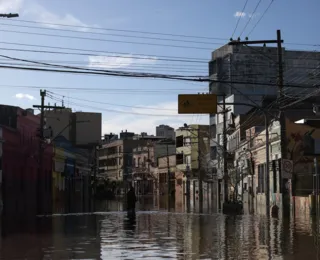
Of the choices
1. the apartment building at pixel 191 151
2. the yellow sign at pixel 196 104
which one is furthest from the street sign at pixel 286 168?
the apartment building at pixel 191 151

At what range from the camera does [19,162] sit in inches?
1965

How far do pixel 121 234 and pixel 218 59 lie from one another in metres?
61.6

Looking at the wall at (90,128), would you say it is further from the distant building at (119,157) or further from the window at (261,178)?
the window at (261,178)

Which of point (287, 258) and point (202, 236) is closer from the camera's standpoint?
point (287, 258)

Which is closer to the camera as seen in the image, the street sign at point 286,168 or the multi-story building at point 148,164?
the street sign at point 286,168

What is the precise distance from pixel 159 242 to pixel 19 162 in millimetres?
34111

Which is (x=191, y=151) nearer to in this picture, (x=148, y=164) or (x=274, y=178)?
(x=148, y=164)

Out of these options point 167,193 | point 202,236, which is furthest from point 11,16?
point 167,193

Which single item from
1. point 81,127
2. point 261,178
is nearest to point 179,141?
point 81,127

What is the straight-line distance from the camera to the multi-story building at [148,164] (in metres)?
Answer: 120

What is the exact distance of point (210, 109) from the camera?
92.4ft

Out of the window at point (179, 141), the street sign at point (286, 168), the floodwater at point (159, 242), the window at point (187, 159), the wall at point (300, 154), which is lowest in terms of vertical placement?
the floodwater at point (159, 242)

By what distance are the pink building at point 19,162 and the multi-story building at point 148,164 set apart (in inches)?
2426

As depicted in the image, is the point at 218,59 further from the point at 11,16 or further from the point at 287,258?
the point at 287,258
